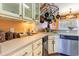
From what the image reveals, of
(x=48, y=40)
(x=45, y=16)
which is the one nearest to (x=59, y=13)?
(x=45, y=16)

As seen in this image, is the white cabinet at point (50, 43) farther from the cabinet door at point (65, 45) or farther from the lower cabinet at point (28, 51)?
the lower cabinet at point (28, 51)

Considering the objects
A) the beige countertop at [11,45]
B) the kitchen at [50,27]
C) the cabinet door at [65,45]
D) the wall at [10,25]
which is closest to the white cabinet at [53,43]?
the kitchen at [50,27]

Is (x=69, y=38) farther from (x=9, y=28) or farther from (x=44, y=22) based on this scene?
(x=9, y=28)

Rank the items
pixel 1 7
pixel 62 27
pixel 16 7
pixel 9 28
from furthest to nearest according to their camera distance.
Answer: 1. pixel 62 27
2. pixel 9 28
3. pixel 16 7
4. pixel 1 7

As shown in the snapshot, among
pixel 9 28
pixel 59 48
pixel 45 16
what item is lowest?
pixel 59 48

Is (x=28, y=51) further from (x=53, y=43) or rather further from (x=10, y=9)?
(x=53, y=43)

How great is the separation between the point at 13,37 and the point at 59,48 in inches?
29.1

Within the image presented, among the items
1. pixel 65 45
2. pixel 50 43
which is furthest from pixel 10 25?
pixel 65 45

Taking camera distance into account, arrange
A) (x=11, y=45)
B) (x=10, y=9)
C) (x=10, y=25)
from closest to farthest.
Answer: (x=11, y=45), (x=10, y=9), (x=10, y=25)

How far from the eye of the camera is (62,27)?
181cm

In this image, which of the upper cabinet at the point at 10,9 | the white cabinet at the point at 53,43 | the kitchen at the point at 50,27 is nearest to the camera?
the upper cabinet at the point at 10,9

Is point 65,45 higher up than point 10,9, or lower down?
lower down

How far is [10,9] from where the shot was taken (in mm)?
1290

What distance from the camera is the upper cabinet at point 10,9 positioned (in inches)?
42.8
